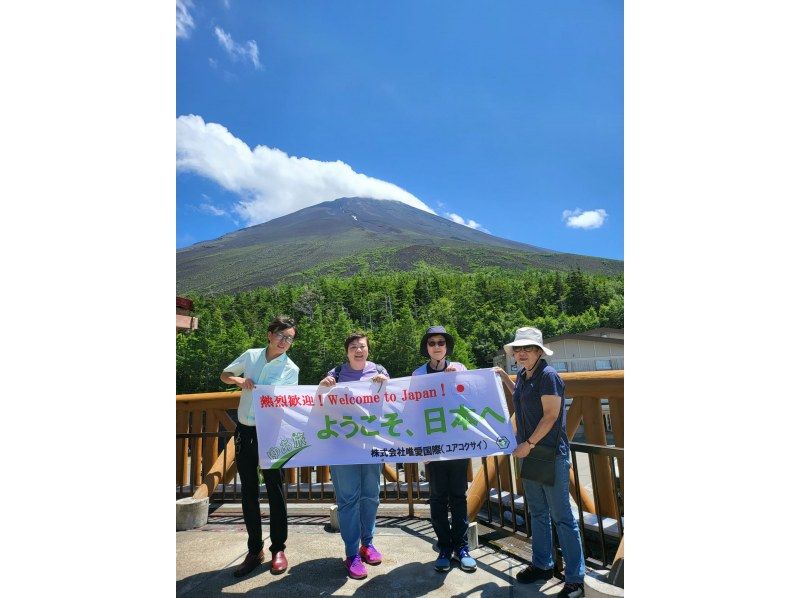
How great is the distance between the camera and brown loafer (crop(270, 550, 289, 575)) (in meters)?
3.06

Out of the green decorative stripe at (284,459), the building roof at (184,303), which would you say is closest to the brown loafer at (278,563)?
the green decorative stripe at (284,459)

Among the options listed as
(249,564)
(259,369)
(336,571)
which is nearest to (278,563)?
(249,564)

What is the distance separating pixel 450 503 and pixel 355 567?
69 cm

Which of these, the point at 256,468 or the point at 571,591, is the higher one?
the point at 256,468


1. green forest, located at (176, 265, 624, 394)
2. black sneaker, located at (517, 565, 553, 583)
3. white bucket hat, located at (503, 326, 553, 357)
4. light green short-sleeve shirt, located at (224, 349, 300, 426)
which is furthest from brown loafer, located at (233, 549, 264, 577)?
green forest, located at (176, 265, 624, 394)

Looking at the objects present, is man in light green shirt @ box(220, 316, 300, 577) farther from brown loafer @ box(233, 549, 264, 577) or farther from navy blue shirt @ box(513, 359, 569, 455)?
navy blue shirt @ box(513, 359, 569, 455)

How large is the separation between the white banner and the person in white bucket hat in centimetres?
37

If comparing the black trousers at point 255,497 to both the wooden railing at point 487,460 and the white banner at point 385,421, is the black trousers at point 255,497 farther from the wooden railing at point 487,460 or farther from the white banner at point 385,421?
the wooden railing at point 487,460

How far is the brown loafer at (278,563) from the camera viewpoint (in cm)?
306

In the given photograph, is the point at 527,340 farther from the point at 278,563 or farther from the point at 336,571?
the point at 278,563

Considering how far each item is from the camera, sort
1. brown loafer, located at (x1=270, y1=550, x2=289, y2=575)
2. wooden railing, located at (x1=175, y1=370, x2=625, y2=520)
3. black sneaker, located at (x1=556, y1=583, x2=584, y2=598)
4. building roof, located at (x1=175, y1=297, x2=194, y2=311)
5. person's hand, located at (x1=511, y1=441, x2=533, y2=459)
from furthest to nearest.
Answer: building roof, located at (x1=175, y1=297, x2=194, y2=311) < wooden railing, located at (x1=175, y1=370, x2=625, y2=520) < brown loafer, located at (x1=270, y1=550, x2=289, y2=575) < person's hand, located at (x1=511, y1=441, x2=533, y2=459) < black sneaker, located at (x1=556, y1=583, x2=584, y2=598)

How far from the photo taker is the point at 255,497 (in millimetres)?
3207
